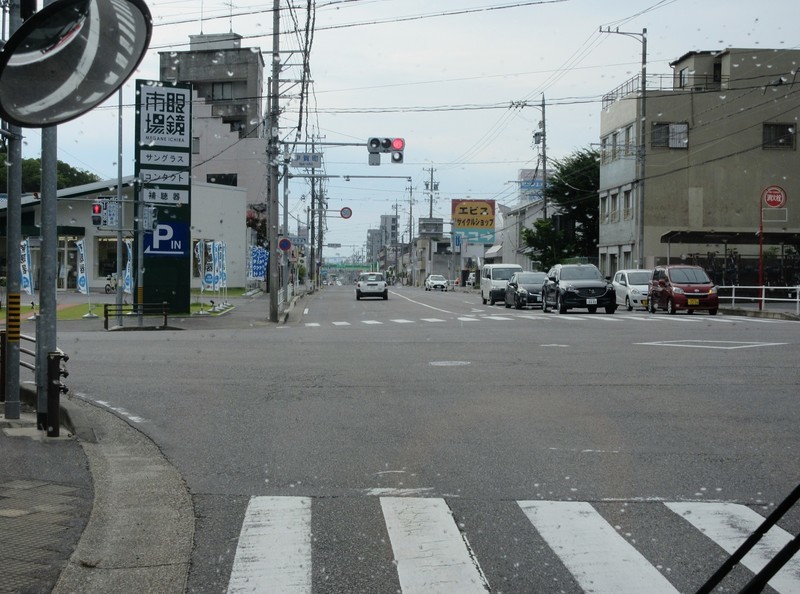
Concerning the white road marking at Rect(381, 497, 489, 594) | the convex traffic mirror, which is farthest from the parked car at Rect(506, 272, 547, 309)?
the convex traffic mirror

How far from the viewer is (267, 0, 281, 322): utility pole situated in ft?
95.7

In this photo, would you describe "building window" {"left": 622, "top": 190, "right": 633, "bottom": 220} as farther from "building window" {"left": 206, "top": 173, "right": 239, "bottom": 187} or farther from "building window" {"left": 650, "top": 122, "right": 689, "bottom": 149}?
"building window" {"left": 206, "top": 173, "right": 239, "bottom": 187}

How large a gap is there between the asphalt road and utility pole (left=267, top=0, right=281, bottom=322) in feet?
40.8

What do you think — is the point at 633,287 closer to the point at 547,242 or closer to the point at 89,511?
Answer: the point at 547,242

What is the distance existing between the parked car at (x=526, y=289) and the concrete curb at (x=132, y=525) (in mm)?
28305

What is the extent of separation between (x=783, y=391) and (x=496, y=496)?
239 inches

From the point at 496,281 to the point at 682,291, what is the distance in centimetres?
1269

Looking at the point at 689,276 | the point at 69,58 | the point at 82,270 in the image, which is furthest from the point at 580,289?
the point at 69,58

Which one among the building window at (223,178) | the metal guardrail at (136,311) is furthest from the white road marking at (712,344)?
the building window at (223,178)

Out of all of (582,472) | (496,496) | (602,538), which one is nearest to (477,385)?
(582,472)

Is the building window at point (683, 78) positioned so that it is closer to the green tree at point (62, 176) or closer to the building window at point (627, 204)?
the building window at point (627, 204)

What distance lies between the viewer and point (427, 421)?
29.6 feet

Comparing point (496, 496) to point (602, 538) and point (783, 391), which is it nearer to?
point (602, 538)

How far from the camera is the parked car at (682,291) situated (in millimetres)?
29859
